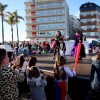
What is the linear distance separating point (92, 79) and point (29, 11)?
120 metres

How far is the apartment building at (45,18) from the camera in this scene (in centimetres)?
11394

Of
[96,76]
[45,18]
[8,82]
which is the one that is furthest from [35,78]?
[45,18]

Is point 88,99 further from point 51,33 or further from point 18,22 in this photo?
point 51,33

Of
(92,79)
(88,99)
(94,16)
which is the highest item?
(94,16)

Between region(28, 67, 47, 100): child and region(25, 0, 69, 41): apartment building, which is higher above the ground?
region(25, 0, 69, 41): apartment building

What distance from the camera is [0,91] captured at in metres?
5.28

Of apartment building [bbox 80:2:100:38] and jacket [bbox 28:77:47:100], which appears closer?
jacket [bbox 28:77:47:100]

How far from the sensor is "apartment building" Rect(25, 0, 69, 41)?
374 ft

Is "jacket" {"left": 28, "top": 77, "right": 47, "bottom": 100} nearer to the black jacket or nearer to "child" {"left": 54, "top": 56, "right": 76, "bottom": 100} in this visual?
"child" {"left": 54, "top": 56, "right": 76, "bottom": 100}

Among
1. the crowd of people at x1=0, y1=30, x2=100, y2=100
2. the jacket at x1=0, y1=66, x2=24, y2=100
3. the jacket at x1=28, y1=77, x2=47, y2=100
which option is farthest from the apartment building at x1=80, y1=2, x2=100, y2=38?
the jacket at x1=0, y1=66, x2=24, y2=100

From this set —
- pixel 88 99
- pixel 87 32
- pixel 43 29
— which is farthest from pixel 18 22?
pixel 88 99

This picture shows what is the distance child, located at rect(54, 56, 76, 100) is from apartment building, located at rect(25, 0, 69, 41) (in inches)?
4074

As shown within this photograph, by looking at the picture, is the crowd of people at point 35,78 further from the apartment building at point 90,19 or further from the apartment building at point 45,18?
the apartment building at point 90,19

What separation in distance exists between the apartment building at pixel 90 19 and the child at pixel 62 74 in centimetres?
10379
